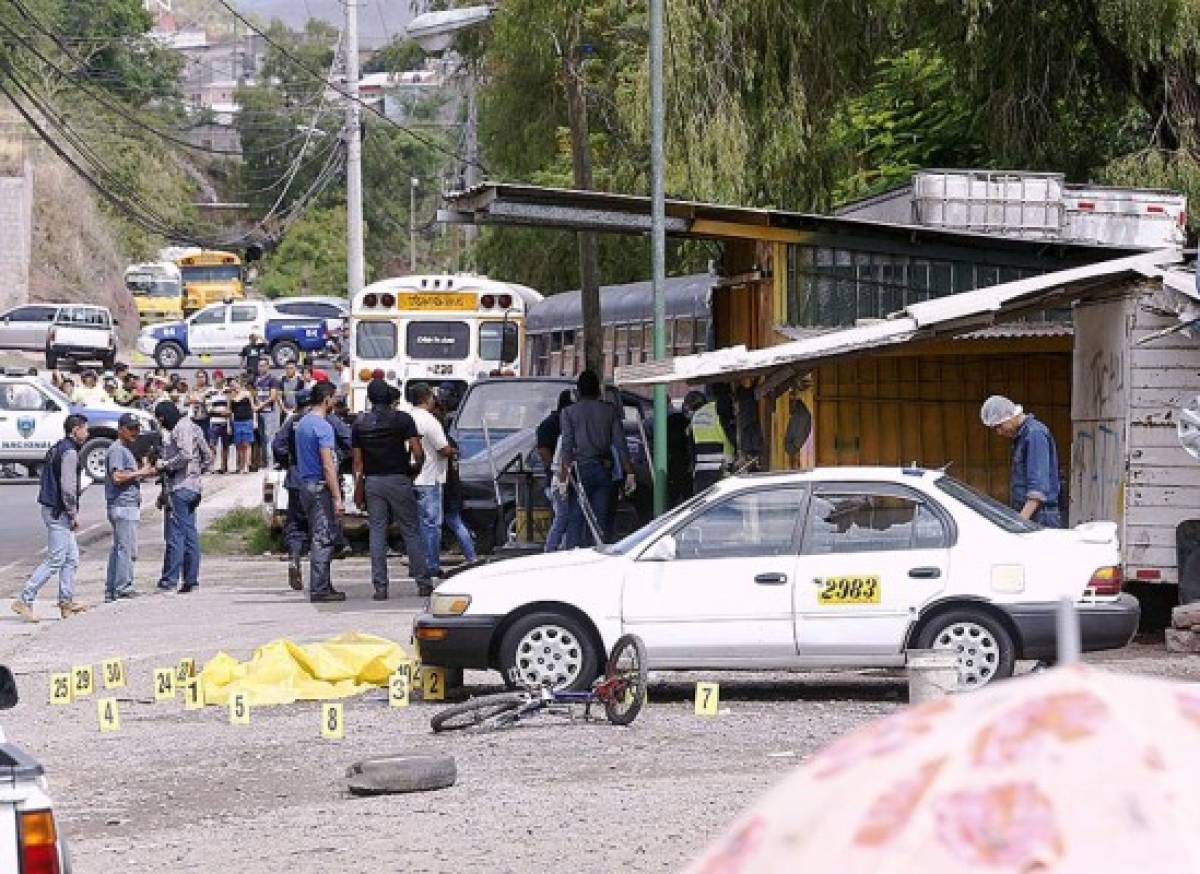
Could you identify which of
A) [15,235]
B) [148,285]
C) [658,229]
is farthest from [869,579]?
[148,285]

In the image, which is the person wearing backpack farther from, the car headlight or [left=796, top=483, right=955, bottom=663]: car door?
[left=796, top=483, right=955, bottom=663]: car door

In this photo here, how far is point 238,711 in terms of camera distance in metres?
13.2

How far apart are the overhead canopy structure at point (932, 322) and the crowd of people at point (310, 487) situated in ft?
9.57

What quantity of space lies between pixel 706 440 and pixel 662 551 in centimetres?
988

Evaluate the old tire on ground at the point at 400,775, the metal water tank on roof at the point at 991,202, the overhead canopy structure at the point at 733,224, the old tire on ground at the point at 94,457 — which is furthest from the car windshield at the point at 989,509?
the old tire on ground at the point at 94,457

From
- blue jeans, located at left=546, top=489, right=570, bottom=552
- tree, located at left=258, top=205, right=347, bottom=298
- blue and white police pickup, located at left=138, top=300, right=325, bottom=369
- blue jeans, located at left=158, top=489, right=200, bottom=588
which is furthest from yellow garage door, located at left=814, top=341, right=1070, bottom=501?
tree, located at left=258, top=205, right=347, bottom=298

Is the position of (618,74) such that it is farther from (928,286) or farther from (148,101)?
(148,101)

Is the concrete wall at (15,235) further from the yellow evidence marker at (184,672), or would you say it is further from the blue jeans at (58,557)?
the yellow evidence marker at (184,672)

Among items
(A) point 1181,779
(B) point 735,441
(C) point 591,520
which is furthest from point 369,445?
(A) point 1181,779

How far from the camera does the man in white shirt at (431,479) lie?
2027 centimetres

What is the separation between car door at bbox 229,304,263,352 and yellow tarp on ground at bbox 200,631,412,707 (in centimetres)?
5356

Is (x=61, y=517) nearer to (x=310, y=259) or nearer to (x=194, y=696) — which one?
(x=194, y=696)

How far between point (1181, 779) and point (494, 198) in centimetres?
1700

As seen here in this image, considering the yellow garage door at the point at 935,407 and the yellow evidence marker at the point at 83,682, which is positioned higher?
the yellow garage door at the point at 935,407
